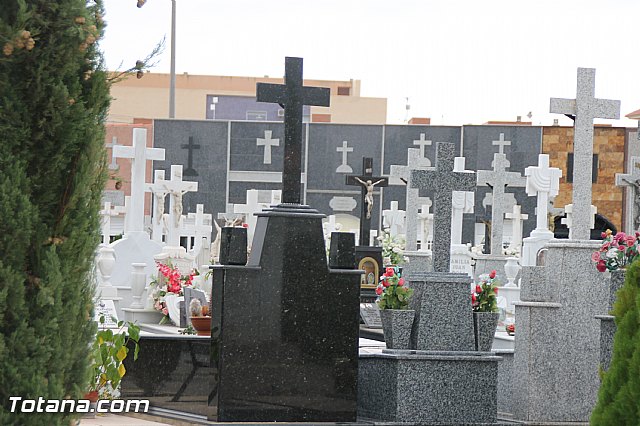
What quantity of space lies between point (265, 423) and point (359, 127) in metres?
31.4

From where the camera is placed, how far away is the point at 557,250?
9641 millimetres

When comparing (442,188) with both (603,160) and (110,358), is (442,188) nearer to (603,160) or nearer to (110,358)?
(110,358)

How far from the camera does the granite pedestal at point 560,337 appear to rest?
9.42 meters

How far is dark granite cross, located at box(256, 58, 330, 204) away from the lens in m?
8.88

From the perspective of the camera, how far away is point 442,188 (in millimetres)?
9164

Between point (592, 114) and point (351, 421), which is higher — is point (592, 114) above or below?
above

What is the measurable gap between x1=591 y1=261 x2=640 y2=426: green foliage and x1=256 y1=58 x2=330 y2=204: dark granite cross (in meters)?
3.26

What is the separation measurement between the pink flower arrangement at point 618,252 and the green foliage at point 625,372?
238 cm

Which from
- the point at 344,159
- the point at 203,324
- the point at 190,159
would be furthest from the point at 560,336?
the point at 190,159

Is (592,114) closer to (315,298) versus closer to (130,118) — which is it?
(315,298)

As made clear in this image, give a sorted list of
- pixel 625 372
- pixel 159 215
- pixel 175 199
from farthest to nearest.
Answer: pixel 159 215, pixel 175 199, pixel 625 372

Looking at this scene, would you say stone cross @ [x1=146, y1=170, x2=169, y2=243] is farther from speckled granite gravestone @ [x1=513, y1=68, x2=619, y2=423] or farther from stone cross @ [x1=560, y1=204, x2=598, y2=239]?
speckled granite gravestone @ [x1=513, y1=68, x2=619, y2=423]

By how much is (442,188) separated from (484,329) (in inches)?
43.9

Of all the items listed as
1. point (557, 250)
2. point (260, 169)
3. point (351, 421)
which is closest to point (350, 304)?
point (351, 421)
